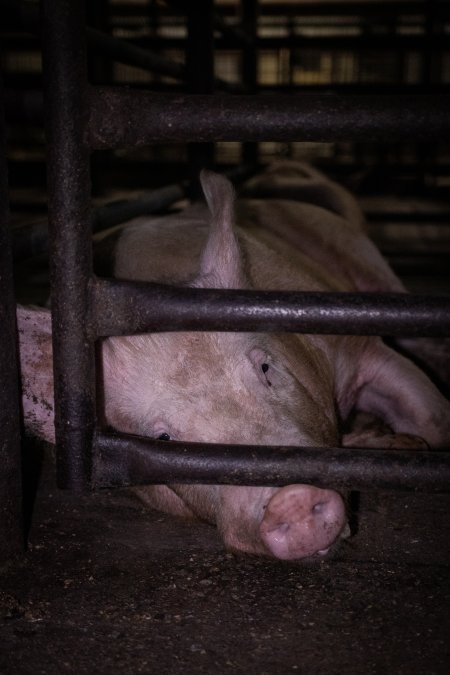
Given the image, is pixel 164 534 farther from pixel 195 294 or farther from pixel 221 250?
pixel 221 250

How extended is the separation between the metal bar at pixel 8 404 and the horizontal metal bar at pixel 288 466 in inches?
12.0

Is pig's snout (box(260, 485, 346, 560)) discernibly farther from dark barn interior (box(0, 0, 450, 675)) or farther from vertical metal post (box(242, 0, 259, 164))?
vertical metal post (box(242, 0, 259, 164))

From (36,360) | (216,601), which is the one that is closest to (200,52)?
(36,360)

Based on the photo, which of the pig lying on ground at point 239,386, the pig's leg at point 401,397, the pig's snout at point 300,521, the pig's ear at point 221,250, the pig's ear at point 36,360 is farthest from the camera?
the pig's leg at point 401,397

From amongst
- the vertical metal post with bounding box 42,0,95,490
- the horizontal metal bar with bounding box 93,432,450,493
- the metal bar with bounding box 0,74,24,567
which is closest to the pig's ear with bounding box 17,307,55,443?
the metal bar with bounding box 0,74,24,567

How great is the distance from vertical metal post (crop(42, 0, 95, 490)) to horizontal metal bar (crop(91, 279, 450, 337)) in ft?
0.22

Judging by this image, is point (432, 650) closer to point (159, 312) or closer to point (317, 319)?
point (317, 319)

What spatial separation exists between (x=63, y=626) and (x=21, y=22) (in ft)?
6.00

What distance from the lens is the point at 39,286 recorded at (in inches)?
199

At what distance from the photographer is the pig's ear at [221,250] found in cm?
238

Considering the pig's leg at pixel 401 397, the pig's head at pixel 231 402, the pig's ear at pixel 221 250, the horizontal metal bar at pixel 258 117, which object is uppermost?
the horizontal metal bar at pixel 258 117

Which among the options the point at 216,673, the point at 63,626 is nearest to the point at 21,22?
the point at 63,626

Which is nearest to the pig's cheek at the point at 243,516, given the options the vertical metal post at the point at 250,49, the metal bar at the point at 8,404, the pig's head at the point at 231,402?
the pig's head at the point at 231,402

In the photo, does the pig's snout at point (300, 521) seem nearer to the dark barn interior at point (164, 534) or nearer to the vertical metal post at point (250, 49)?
the dark barn interior at point (164, 534)
